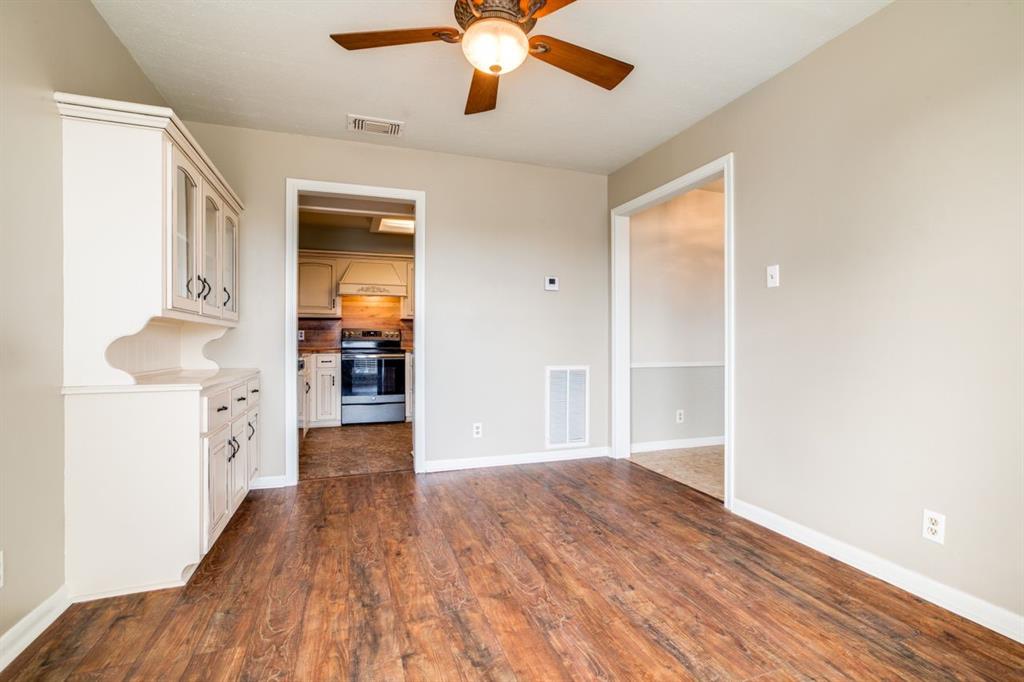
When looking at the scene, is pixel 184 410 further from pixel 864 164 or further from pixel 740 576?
pixel 864 164

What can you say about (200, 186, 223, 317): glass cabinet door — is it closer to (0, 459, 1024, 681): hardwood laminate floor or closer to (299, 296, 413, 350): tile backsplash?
(0, 459, 1024, 681): hardwood laminate floor

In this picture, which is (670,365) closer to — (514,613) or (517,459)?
(517,459)

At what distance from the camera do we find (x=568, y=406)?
4191 mm

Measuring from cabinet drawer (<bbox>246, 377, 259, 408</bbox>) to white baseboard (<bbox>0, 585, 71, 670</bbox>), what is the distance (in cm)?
129

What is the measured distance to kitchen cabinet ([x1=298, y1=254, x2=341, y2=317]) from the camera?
6.02m

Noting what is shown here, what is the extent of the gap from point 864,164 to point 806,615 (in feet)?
6.50

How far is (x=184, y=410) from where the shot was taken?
2.03 metres

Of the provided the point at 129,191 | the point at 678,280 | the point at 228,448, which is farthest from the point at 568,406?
the point at 129,191

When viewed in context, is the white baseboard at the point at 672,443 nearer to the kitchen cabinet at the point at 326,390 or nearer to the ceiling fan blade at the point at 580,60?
the ceiling fan blade at the point at 580,60

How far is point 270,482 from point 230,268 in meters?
1.52

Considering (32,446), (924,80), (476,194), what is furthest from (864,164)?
(32,446)

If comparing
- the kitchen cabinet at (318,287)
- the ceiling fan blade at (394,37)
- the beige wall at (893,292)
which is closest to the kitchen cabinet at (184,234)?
the ceiling fan blade at (394,37)

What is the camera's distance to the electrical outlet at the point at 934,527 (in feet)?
6.27

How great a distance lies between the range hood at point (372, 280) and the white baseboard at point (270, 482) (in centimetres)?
316
